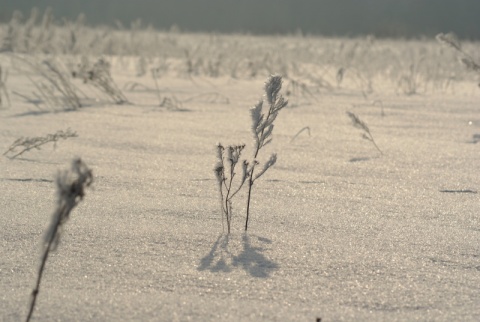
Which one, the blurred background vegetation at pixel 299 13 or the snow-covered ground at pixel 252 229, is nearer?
the snow-covered ground at pixel 252 229

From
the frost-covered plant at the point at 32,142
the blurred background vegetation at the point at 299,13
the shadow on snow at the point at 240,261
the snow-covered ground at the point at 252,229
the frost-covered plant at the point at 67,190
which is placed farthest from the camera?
the blurred background vegetation at the point at 299,13

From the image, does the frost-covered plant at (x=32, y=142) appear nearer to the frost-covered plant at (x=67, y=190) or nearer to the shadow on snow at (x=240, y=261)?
the shadow on snow at (x=240, y=261)

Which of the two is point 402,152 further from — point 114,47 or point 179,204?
point 114,47

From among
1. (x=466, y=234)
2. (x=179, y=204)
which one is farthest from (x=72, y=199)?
(x=466, y=234)

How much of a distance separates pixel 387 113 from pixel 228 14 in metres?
28.8

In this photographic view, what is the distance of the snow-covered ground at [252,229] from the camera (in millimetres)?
1021

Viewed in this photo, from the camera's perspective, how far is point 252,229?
138 centimetres

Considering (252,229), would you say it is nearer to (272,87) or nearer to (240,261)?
(240,261)

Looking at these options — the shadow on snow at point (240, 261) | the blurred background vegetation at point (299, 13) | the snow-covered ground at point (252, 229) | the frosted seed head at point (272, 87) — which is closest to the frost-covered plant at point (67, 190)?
the snow-covered ground at point (252, 229)

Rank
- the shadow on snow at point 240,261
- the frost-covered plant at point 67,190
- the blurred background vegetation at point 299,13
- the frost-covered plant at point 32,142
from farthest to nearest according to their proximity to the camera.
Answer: the blurred background vegetation at point 299,13, the frost-covered plant at point 32,142, the shadow on snow at point 240,261, the frost-covered plant at point 67,190

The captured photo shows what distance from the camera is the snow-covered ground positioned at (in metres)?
1.02

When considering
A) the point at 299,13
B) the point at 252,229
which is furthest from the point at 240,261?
the point at 299,13

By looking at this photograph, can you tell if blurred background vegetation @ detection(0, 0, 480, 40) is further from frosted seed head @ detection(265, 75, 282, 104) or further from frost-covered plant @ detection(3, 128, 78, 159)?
frosted seed head @ detection(265, 75, 282, 104)

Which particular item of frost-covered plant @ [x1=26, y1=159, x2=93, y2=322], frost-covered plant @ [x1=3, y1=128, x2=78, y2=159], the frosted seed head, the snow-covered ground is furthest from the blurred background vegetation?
frost-covered plant @ [x1=26, y1=159, x2=93, y2=322]
